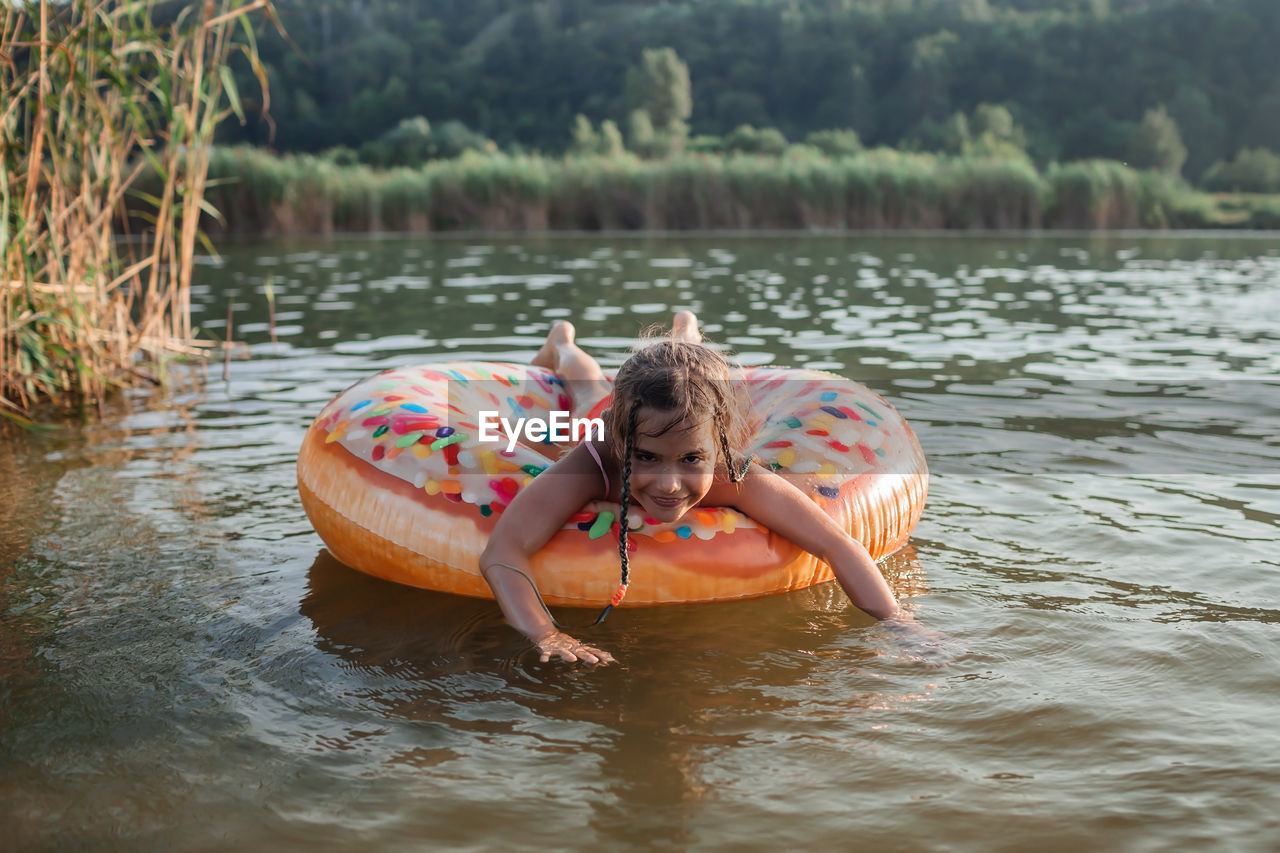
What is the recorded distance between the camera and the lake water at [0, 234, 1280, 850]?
2.21 m

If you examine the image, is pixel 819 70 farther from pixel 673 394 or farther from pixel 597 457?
pixel 673 394

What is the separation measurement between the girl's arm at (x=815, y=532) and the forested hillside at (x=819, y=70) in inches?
1609

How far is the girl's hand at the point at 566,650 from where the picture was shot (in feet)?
9.25

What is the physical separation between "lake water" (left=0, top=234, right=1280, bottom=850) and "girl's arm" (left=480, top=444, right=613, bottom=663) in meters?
0.15

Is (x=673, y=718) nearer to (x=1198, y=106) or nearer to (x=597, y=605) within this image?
(x=597, y=605)

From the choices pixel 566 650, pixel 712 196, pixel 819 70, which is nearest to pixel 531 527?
pixel 566 650

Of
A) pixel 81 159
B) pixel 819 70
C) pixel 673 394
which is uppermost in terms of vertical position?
pixel 819 70

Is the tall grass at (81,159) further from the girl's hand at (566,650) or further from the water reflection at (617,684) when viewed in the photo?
the girl's hand at (566,650)

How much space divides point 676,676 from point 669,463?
529 mm

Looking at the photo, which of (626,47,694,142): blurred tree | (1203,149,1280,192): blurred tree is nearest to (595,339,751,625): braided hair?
(1203,149,1280,192): blurred tree

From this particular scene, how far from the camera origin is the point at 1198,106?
42.1m

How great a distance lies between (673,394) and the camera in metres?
2.77

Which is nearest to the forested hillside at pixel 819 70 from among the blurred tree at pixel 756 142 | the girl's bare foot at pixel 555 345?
the blurred tree at pixel 756 142

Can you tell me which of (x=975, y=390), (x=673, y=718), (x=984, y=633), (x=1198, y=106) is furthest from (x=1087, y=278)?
(x=1198, y=106)
